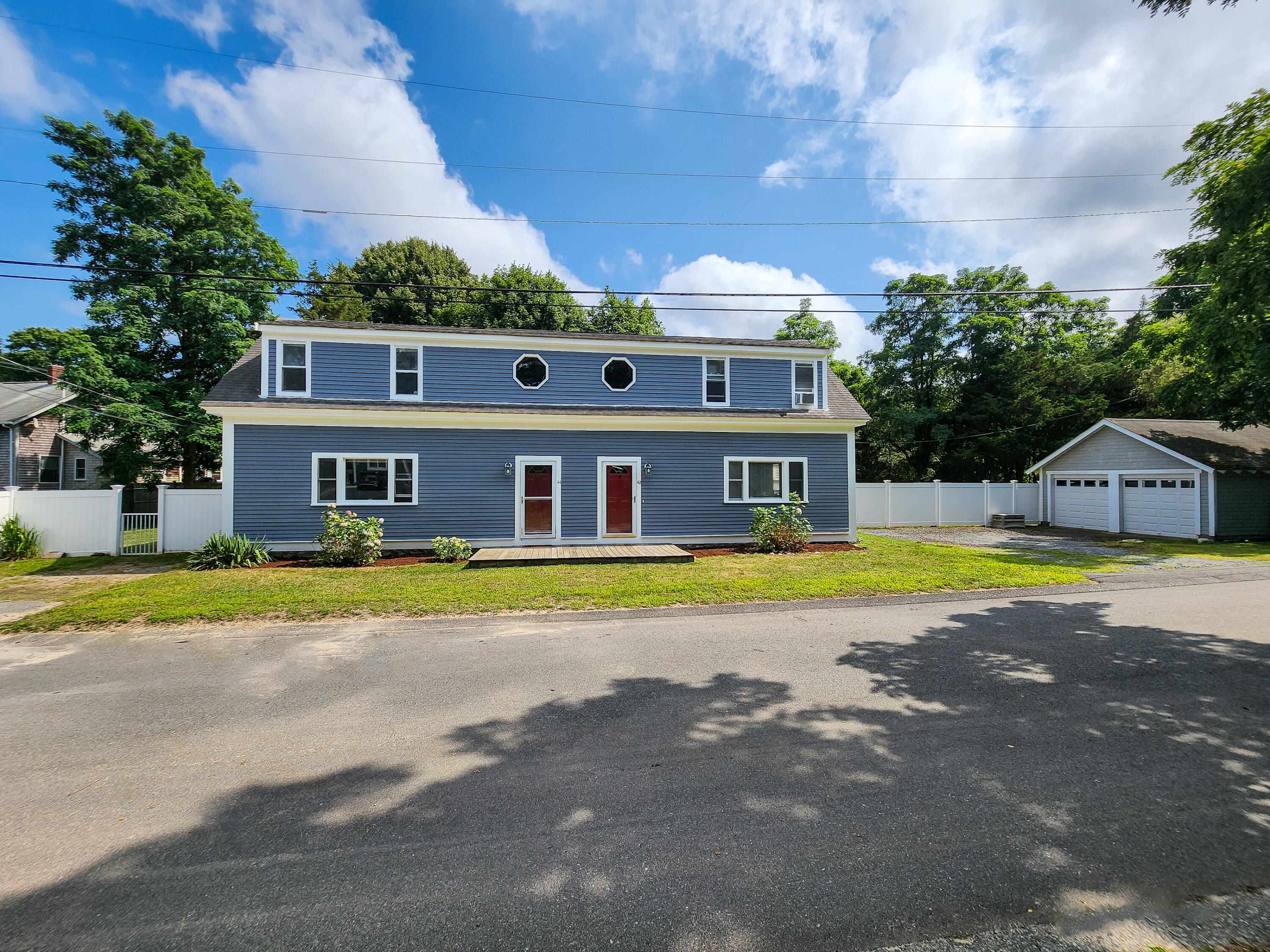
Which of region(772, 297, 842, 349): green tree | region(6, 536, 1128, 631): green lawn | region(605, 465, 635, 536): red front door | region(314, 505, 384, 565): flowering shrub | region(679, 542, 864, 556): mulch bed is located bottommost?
region(6, 536, 1128, 631): green lawn

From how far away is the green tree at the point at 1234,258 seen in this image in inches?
260

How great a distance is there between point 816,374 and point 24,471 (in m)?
33.4

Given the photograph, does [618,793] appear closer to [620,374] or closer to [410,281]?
[620,374]

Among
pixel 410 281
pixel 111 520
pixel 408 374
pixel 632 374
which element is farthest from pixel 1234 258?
pixel 410 281

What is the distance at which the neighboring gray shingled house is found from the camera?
890 inches

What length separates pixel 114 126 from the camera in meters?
20.0

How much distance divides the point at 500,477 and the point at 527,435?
1.29 m

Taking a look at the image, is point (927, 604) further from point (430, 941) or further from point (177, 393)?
point (177, 393)

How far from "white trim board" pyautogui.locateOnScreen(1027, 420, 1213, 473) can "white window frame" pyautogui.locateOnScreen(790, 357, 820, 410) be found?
12.8 meters

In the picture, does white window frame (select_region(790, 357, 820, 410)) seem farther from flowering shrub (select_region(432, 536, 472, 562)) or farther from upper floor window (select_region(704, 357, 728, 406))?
flowering shrub (select_region(432, 536, 472, 562))

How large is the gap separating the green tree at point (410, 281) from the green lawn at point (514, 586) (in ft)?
72.4

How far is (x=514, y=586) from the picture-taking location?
30.6ft

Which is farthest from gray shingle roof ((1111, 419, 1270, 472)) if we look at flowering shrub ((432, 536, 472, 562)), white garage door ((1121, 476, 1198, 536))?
flowering shrub ((432, 536, 472, 562))

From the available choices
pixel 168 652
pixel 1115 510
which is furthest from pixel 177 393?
pixel 1115 510
